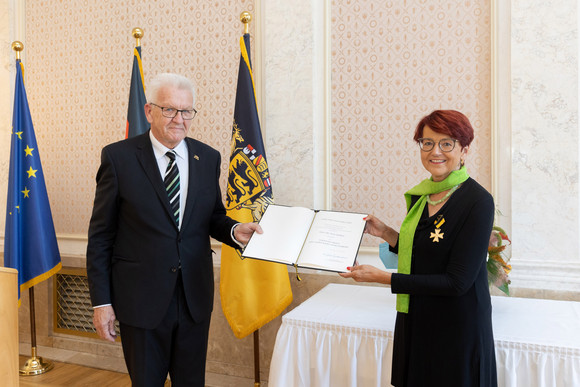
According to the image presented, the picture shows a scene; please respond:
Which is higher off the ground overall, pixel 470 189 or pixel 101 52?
pixel 101 52

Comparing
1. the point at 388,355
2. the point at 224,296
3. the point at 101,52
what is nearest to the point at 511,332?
the point at 388,355

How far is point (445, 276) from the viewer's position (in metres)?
1.48

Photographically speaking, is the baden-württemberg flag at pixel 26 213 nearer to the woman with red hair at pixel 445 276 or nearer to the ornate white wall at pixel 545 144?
the woman with red hair at pixel 445 276

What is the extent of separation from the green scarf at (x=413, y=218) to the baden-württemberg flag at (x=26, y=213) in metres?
2.88

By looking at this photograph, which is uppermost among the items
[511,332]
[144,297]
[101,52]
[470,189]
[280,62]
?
[101,52]

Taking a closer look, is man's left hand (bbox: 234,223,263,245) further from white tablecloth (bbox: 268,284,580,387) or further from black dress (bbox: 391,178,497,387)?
black dress (bbox: 391,178,497,387)

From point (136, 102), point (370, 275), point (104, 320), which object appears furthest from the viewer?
point (136, 102)

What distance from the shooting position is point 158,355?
1.89 meters

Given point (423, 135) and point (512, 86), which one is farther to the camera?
point (512, 86)

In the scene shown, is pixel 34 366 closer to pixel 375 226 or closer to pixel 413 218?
pixel 375 226

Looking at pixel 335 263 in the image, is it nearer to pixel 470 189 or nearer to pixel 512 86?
pixel 470 189

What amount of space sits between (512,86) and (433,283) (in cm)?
168

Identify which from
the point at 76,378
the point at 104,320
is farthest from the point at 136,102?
the point at 76,378

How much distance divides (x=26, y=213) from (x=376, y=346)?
9.42 feet
